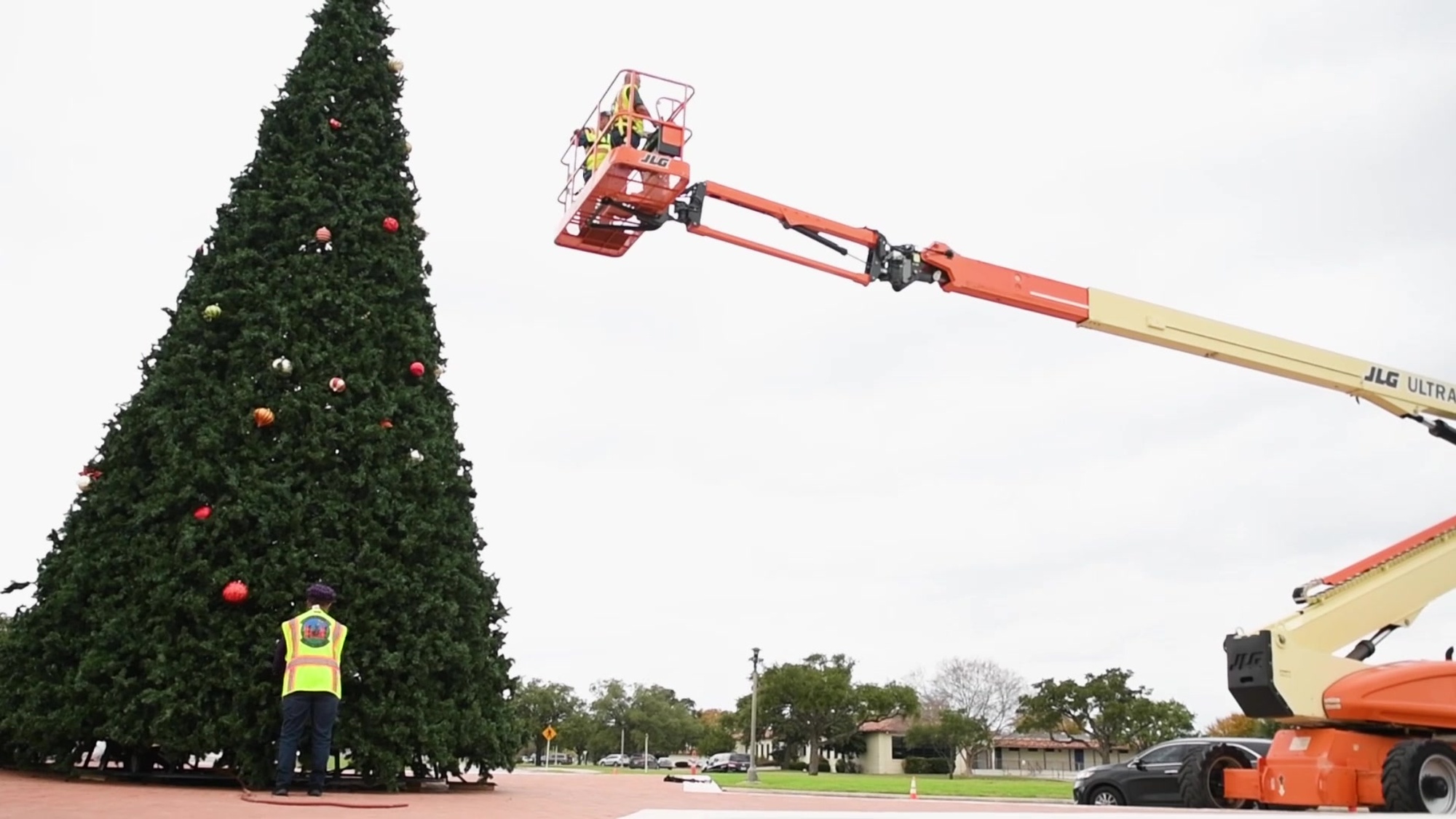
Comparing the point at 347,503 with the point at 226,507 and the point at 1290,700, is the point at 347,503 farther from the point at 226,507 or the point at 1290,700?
the point at 1290,700

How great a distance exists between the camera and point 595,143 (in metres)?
12.3

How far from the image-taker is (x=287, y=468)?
32.1ft

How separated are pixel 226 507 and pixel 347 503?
1002 mm

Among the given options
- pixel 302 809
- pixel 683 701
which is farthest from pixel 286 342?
pixel 683 701

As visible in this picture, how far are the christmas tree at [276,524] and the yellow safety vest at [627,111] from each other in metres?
2.42

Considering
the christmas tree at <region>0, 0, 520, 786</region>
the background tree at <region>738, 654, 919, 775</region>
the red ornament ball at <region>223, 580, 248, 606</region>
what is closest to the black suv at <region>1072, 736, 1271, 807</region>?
the christmas tree at <region>0, 0, 520, 786</region>

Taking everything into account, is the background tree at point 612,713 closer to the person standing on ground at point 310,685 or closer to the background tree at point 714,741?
the background tree at point 714,741

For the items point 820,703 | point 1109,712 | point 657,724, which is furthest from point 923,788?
point 657,724

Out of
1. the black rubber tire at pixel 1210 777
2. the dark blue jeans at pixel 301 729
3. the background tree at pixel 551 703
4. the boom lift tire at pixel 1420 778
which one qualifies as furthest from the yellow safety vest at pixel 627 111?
the background tree at pixel 551 703

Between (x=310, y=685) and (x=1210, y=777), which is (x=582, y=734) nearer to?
(x=1210, y=777)

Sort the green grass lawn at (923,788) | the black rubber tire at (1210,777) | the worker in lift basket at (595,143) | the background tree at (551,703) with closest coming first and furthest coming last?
the worker in lift basket at (595,143) < the black rubber tire at (1210,777) < the green grass lawn at (923,788) < the background tree at (551,703)

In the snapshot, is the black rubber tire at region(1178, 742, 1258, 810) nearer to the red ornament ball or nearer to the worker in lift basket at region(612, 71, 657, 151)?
the worker in lift basket at region(612, 71, 657, 151)

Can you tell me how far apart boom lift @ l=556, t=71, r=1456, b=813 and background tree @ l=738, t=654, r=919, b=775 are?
6132 cm

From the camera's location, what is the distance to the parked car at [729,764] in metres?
72.6
